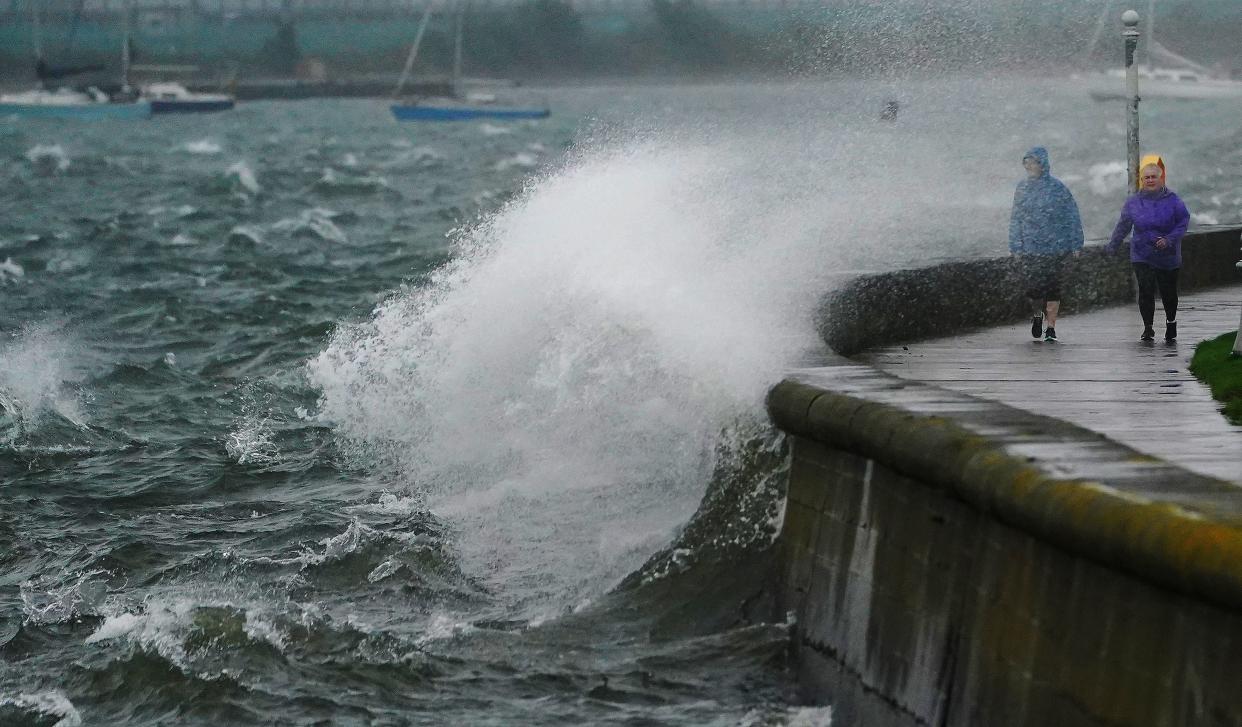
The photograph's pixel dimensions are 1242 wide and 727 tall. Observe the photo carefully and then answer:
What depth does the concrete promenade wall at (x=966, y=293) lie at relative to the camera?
39.8ft

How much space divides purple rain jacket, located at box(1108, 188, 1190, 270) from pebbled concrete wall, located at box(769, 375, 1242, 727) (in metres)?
3.83

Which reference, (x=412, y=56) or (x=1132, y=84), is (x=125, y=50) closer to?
(x=412, y=56)

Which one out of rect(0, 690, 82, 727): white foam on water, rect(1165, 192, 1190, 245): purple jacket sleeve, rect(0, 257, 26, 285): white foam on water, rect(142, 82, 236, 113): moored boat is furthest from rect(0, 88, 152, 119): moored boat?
rect(0, 690, 82, 727): white foam on water

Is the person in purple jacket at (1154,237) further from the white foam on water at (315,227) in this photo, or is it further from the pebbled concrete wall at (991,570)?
the white foam on water at (315,227)

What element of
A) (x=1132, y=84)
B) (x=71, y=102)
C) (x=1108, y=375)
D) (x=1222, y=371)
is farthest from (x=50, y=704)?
(x=71, y=102)

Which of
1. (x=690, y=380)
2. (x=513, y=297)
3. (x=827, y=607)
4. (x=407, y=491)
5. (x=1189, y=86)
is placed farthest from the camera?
(x=1189, y=86)

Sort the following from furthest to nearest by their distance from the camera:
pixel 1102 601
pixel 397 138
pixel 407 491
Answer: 1. pixel 397 138
2. pixel 407 491
3. pixel 1102 601

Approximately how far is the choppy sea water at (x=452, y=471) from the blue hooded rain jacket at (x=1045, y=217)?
1215mm

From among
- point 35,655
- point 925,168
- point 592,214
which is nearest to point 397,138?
point 925,168

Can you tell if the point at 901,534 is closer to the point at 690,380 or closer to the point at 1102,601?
the point at 1102,601

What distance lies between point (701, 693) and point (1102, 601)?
272 cm

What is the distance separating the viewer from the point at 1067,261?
13.4m

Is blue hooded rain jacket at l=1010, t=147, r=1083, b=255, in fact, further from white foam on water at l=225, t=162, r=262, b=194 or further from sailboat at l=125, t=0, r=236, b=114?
sailboat at l=125, t=0, r=236, b=114

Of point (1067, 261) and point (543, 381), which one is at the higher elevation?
point (1067, 261)
